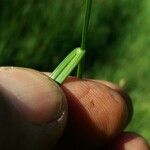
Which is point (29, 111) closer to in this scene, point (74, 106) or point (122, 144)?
point (74, 106)

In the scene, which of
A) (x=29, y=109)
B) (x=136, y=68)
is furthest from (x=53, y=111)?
(x=136, y=68)

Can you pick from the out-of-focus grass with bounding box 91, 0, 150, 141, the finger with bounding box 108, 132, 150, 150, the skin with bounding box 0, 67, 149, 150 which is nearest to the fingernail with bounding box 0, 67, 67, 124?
the skin with bounding box 0, 67, 149, 150

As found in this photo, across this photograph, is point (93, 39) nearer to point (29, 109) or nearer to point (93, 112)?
point (93, 112)

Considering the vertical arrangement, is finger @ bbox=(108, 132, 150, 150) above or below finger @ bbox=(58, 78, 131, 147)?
below

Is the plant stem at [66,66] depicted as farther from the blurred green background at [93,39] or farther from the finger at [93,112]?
the blurred green background at [93,39]

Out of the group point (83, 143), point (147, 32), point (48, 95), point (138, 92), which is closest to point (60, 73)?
point (48, 95)

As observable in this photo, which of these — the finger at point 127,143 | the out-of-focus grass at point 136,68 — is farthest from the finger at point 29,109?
the out-of-focus grass at point 136,68

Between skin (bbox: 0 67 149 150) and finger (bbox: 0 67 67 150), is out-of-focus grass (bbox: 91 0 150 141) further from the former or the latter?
finger (bbox: 0 67 67 150)
